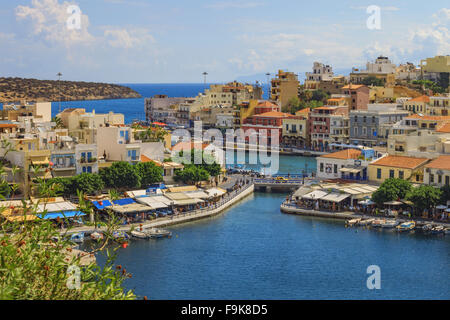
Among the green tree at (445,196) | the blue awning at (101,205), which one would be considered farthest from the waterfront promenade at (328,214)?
the blue awning at (101,205)

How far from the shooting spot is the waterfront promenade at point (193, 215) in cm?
2866

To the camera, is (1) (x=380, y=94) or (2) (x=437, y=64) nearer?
(1) (x=380, y=94)

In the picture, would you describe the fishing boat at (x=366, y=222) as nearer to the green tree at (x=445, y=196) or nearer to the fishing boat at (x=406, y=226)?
the fishing boat at (x=406, y=226)

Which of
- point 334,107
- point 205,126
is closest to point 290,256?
point 334,107

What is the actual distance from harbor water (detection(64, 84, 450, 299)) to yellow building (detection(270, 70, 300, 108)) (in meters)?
39.1

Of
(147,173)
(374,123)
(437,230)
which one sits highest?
(374,123)

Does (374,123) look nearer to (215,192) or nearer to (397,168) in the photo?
(397,168)

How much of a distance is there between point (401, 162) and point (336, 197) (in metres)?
4.68

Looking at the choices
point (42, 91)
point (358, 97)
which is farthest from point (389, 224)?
point (42, 91)

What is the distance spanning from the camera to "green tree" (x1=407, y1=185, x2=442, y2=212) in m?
30.9

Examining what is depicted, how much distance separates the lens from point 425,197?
31.0m

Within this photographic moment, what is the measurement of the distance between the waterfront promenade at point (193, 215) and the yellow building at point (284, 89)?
3251cm
